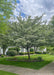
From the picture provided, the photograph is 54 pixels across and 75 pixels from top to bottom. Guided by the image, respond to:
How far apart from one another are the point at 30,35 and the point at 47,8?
541 centimetres

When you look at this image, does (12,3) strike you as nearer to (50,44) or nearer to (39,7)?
(39,7)

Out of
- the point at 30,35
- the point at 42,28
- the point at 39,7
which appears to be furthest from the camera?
the point at 39,7

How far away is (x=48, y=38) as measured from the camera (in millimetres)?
11133

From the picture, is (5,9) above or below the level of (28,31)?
above

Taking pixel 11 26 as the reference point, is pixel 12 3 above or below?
above

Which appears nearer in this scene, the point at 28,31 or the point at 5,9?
the point at 28,31

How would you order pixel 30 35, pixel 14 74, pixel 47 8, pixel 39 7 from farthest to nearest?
pixel 39 7 < pixel 47 8 < pixel 30 35 < pixel 14 74

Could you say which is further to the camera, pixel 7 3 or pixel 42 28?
pixel 7 3

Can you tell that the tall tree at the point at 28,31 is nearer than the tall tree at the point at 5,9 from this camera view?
Yes

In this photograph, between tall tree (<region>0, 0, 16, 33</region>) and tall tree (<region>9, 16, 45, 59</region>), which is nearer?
tall tree (<region>9, 16, 45, 59</region>)

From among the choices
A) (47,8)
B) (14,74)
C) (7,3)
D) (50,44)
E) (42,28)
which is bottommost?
(14,74)

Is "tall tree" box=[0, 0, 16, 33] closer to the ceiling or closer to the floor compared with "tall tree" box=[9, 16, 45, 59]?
closer to the ceiling

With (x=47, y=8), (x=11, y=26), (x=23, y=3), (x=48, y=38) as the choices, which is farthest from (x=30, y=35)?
(x=23, y=3)

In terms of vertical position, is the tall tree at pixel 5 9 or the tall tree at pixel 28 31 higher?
the tall tree at pixel 5 9
